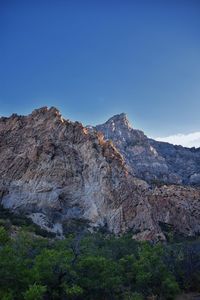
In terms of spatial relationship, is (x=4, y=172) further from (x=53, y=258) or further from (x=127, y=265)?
(x=53, y=258)

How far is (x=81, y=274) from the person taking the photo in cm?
2544

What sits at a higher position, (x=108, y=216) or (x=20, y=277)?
(x=108, y=216)

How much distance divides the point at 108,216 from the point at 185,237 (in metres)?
18.3

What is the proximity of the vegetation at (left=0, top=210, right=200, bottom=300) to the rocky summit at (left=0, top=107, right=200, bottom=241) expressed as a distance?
92.3 ft

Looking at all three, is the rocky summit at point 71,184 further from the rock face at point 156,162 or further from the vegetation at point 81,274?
the rock face at point 156,162

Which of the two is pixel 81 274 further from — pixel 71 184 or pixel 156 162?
pixel 156 162

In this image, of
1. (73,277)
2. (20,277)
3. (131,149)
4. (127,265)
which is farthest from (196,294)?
(131,149)

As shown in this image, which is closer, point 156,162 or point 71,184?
point 71,184

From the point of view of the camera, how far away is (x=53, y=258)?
23094mm

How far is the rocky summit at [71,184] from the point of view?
7056 cm

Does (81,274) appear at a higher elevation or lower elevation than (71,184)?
lower

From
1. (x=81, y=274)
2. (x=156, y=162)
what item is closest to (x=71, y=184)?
(x=81, y=274)

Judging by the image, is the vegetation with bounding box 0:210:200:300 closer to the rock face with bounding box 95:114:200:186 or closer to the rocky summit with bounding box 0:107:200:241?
the rocky summit with bounding box 0:107:200:241

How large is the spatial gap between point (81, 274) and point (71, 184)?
49.3 metres
